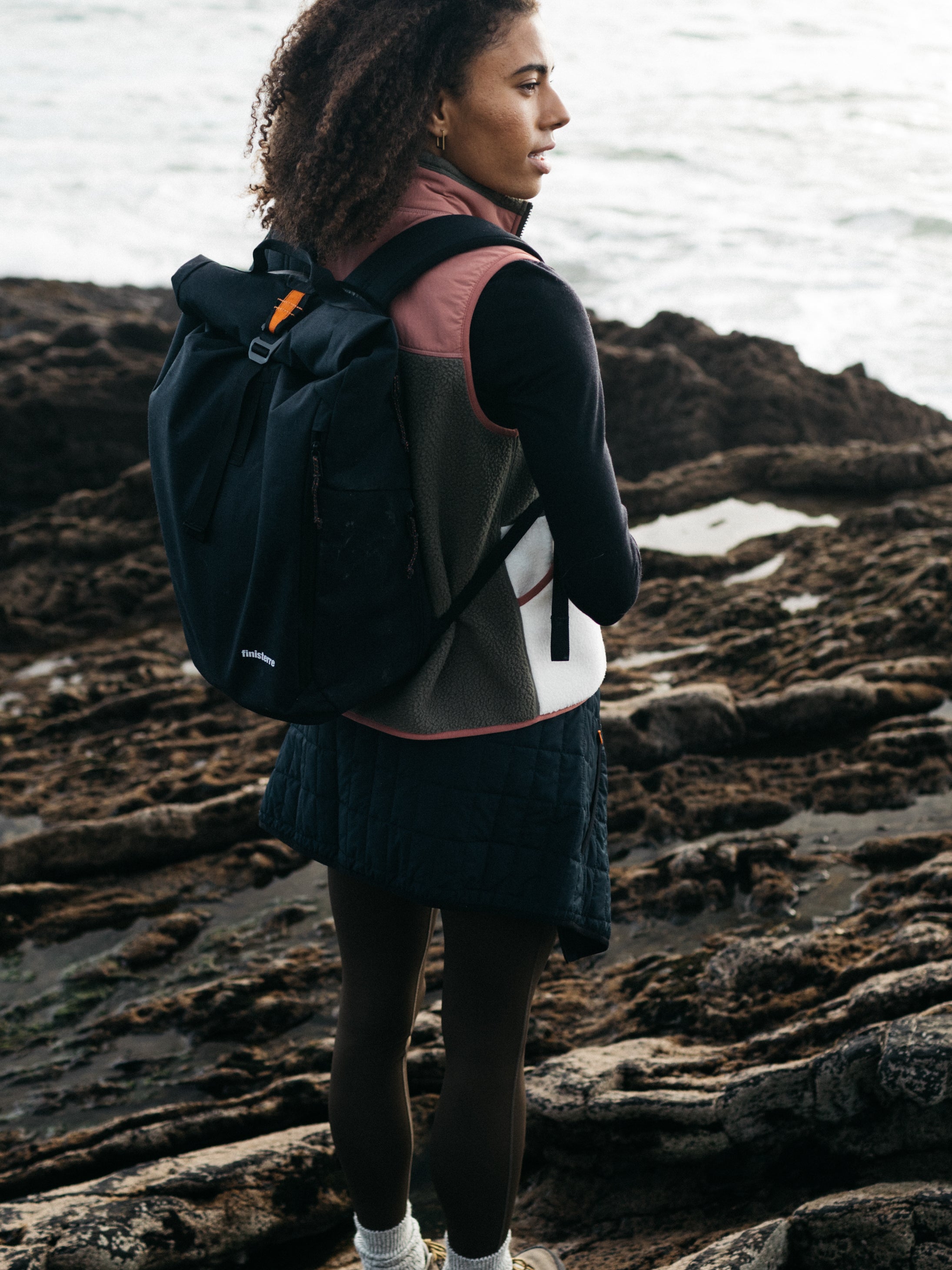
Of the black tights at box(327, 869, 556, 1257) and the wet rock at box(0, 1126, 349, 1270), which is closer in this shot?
the black tights at box(327, 869, 556, 1257)

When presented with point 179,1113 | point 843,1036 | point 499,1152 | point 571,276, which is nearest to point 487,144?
point 499,1152

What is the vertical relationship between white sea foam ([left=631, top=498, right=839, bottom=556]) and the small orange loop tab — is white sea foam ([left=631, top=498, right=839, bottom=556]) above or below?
below

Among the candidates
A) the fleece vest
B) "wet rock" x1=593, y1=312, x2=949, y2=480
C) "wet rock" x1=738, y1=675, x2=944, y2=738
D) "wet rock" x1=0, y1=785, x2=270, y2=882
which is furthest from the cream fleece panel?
"wet rock" x1=593, y1=312, x2=949, y2=480

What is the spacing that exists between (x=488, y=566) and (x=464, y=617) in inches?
2.7

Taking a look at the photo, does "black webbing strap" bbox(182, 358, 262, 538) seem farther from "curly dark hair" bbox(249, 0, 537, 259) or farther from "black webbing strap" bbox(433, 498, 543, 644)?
"black webbing strap" bbox(433, 498, 543, 644)

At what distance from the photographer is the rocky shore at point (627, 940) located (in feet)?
5.99

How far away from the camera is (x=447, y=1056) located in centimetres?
140

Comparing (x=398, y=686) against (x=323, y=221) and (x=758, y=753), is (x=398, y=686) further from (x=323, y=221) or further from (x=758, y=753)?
(x=758, y=753)

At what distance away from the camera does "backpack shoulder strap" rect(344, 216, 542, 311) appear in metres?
1.16

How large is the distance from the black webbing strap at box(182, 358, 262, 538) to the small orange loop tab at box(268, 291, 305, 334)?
5cm

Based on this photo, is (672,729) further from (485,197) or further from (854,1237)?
(485,197)

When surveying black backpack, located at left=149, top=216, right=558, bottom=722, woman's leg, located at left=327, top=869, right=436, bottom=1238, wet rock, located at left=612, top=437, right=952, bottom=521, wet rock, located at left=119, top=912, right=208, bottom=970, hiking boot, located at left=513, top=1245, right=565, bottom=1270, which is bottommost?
wet rock, located at left=119, top=912, right=208, bottom=970

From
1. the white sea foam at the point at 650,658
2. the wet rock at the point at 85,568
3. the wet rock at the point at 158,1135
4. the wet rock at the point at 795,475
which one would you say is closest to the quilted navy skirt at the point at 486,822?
the wet rock at the point at 158,1135

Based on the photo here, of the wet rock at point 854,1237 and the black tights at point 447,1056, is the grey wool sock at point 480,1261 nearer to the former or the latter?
the black tights at point 447,1056
